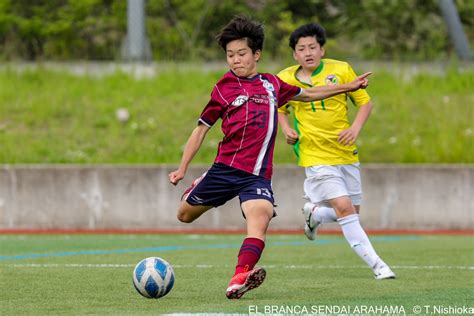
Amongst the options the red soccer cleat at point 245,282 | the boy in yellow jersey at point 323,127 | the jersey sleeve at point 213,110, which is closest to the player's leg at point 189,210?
the jersey sleeve at point 213,110

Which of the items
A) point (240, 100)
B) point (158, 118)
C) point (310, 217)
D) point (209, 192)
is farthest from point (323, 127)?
point (158, 118)

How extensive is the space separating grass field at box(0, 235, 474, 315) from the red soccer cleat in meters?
0.08

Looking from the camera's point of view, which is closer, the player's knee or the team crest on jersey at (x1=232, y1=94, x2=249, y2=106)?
the team crest on jersey at (x1=232, y1=94, x2=249, y2=106)

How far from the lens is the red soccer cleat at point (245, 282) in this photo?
694cm

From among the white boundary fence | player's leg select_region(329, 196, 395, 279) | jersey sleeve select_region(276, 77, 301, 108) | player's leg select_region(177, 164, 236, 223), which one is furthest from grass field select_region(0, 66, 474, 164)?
player's leg select_region(177, 164, 236, 223)

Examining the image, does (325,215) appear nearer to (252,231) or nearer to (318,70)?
(318,70)

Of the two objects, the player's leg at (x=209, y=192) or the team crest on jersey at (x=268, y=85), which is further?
the team crest on jersey at (x=268, y=85)

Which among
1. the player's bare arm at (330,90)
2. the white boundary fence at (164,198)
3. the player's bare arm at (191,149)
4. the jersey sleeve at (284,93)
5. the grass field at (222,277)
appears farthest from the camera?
the white boundary fence at (164,198)

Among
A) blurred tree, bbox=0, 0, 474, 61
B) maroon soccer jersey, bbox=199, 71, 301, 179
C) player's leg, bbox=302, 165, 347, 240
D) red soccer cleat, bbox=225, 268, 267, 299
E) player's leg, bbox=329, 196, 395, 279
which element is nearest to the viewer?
red soccer cleat, bbox=225, 268, 267, 299

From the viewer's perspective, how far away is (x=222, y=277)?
8.73 m

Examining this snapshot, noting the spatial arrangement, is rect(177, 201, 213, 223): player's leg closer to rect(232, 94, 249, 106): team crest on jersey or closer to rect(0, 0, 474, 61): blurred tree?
rect(232, 94, 249, 106): team crest on jersey

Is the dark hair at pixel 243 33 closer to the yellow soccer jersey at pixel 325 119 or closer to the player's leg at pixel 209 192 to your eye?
the player's leg at pixel 209 192

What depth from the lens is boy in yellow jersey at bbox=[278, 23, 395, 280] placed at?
924 cm

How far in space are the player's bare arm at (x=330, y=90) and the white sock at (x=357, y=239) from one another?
1221 millimetres
